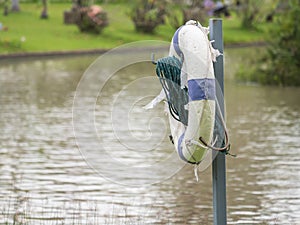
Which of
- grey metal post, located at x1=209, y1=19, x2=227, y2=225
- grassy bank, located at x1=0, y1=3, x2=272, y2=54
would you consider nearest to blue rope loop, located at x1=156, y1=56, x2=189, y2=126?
grey metal post, located at x1=209, y1=19, x2=227, y2=225

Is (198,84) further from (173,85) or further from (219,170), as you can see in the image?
(219,170)

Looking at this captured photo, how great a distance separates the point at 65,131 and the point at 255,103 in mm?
4752

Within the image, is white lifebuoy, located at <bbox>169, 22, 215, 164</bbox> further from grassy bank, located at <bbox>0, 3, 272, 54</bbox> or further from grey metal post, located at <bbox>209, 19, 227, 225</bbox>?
grassy bank, located at <bbox>0, 3, 272, 54</bbox>

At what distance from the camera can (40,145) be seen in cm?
1255

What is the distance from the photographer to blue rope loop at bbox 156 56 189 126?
516 cm

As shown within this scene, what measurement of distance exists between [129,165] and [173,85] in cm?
602

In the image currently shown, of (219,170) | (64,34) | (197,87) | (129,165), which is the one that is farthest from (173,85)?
(64,34)

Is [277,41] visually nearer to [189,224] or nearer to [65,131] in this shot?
[65,131]

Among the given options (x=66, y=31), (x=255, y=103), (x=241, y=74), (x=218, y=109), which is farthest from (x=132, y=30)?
(x=218, y=109)

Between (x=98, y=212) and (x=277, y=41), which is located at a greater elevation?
(x=98, y=212)

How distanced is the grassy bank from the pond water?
12698mm

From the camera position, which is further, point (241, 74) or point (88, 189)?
point (241, 74)

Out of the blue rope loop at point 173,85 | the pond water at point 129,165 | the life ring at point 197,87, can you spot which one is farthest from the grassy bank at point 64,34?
the life ring at point 197,87

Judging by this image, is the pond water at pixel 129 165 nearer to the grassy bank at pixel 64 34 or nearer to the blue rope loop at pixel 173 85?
the blue rope loop at pixel 173 85
